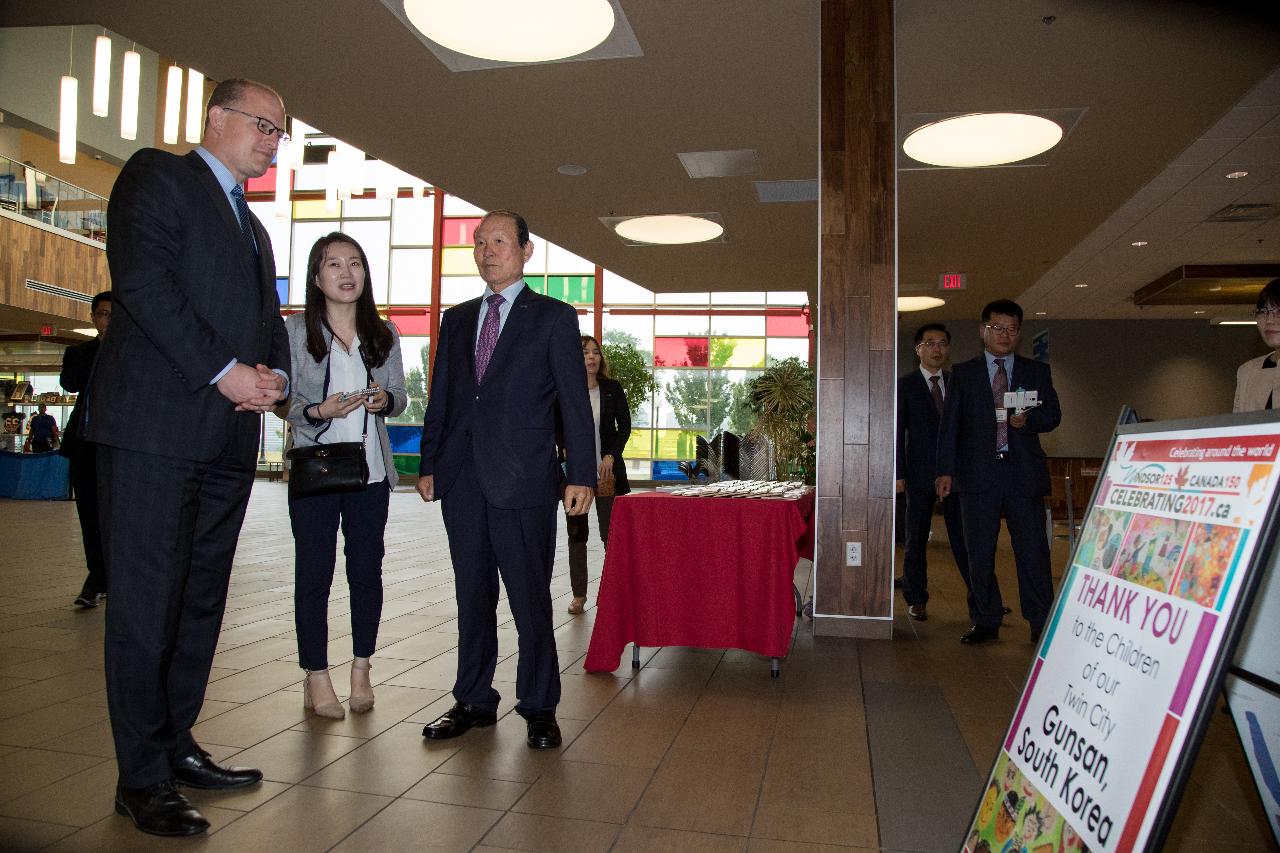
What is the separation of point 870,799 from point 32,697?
2897 millimetres

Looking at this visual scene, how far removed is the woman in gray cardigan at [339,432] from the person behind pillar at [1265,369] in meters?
3.11

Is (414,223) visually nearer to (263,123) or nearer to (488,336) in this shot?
(488,336)

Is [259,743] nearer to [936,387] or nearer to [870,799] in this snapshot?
[870,799]

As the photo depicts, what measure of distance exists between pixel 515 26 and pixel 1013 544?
4088mm

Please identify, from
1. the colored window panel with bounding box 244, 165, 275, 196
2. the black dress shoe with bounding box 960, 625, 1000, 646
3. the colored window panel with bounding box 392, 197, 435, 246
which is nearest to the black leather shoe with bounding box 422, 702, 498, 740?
the black dress shoe with bounding box 960, 625, 1000, 646

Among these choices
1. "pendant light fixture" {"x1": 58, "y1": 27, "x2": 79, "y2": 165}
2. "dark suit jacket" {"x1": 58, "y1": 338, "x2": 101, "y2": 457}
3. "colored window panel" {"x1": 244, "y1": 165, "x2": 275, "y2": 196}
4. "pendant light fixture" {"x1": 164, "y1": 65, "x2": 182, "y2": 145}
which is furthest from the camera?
"colored window panel" {"x1": 244, "y1": 165, "x2": 275, "y2": 196}

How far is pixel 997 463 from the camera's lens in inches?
175

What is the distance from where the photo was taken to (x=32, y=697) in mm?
3129

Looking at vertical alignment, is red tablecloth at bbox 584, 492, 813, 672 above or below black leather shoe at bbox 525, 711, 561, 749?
above

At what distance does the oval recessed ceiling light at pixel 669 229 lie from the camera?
9750mm

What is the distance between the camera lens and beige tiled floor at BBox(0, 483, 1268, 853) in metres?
2.12

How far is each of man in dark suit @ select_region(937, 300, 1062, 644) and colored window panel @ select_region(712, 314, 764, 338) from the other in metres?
14.7

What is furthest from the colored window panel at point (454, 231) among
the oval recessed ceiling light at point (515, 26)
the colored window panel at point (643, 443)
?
the oval recessed ceiling light at point (515, 26)

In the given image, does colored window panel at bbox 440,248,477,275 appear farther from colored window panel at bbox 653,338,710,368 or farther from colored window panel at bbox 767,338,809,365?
colored window panel at bbox 767,338,809,365
